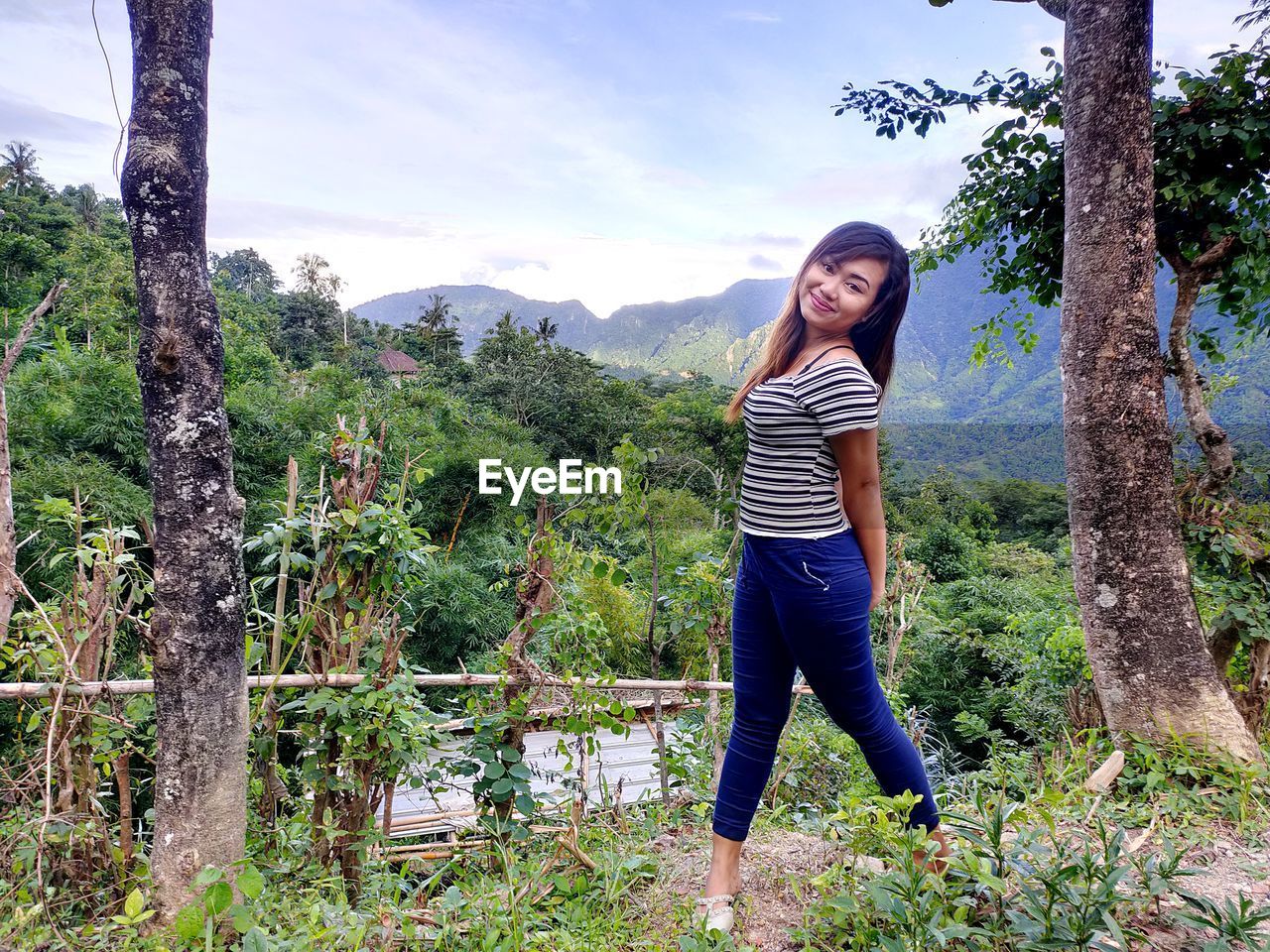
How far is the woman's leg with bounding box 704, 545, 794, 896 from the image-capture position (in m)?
1.47

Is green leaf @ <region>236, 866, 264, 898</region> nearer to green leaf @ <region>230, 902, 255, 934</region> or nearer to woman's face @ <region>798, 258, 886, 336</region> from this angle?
green leaf @ <region>230, 902, 255, 934</region>

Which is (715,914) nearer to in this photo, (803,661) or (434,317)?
(803,661)

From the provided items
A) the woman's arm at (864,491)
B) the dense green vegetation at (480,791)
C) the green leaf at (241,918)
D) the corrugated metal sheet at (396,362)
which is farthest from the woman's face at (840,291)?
the corrugated metal sheet at (396,362)

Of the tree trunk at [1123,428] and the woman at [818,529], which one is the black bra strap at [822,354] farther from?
the tree trunk at [1123,428]

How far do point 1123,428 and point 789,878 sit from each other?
157 centimetres

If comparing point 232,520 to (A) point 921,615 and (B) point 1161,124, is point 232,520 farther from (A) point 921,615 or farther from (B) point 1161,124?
(A) point 921,615

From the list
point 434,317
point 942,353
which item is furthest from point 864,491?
point 942,353

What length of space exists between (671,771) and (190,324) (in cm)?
190

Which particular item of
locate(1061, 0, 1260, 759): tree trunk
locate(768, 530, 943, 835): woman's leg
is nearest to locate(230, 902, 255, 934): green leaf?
locate(768, 530, 943, 835): woman's leg

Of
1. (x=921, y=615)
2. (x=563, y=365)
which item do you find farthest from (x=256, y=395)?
(x=563, y=365)

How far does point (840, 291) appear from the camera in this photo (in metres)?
1.38

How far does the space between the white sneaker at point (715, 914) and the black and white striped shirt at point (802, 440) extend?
0.79m

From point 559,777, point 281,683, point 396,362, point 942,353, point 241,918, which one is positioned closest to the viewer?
point 241,918

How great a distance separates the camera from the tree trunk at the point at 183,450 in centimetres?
136
